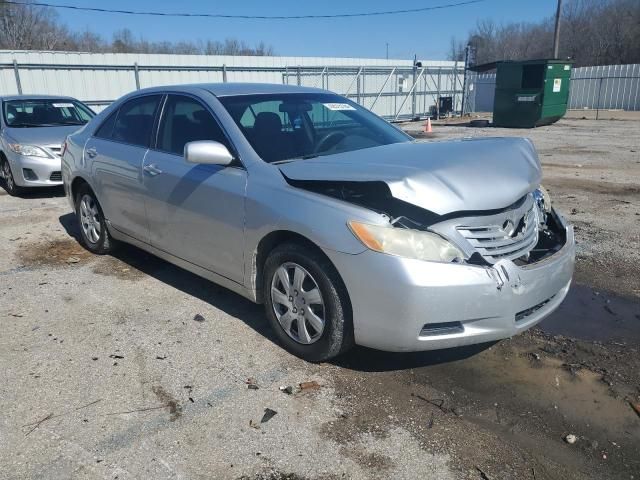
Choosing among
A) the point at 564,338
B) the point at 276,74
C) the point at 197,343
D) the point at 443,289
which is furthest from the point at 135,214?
the point at 276,74

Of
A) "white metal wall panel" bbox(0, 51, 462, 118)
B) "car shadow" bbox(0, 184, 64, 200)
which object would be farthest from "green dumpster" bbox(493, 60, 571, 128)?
"car shadow" bbox(0, 184, 64, 200)

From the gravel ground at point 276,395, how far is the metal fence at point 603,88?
2532cm

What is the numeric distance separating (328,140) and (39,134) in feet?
22.0

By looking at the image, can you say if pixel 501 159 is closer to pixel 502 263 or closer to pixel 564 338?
pixel 502 263

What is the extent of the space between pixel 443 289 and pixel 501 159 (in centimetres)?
108

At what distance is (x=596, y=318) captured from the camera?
159 inches

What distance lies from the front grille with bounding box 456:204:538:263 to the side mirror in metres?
1.63

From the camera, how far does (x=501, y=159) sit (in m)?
3.38

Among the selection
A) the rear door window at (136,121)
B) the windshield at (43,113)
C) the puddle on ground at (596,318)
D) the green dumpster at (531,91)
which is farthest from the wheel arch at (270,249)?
the green dumpster at (531,91)

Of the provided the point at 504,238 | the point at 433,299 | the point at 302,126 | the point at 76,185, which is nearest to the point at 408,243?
the point at 433,299

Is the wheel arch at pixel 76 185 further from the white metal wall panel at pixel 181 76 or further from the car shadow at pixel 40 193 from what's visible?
the white metal wall panel at pixel 181 76

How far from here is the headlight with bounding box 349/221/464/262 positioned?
2.84 meters

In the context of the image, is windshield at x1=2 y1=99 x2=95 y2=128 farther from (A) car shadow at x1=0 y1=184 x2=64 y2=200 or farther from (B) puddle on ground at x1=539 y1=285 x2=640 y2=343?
(B) puddle on ground at x1=539 y1=285 x2=640 y2=343

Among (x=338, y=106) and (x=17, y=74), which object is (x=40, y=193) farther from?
(x=17, y=74)
